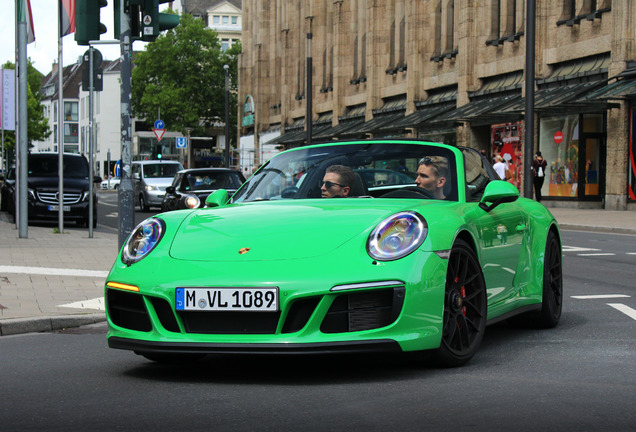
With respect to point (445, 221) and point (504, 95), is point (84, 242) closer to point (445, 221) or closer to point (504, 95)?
point (445, 221)

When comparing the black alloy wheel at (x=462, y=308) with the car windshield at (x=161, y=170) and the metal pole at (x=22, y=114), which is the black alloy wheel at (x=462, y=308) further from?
the car windshield at (x=161, y=170)

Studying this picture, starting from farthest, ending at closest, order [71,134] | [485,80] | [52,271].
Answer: [71,134] → [485,80] → [52,271]

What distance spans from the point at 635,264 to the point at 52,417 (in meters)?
10.1

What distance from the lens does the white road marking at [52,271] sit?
37.2 feet

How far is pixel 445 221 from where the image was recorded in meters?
5.64

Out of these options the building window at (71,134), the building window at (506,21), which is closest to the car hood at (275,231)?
the building window at (506,21)

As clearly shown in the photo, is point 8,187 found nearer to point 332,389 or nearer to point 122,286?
point 122,286

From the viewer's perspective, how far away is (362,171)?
6555mm

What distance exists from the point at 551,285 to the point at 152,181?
27.5 m

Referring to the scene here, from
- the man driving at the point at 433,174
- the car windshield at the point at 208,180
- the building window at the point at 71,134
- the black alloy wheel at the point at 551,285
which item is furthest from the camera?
the building window at the point at 71,134

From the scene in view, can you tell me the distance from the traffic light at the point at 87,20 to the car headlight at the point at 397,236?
563 centimetres

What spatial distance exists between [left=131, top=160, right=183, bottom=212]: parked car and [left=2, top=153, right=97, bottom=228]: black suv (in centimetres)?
677

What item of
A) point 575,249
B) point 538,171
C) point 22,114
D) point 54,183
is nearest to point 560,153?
point 538,171

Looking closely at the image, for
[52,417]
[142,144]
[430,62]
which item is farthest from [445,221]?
[142,144]
